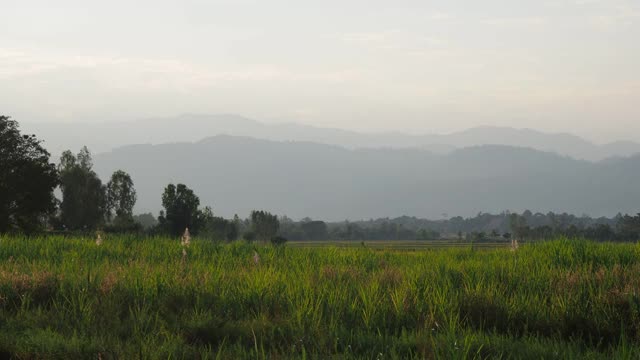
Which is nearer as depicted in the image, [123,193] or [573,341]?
[573,341]

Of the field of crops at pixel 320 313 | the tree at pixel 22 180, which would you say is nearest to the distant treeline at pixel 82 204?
the tree at pixel 22 180

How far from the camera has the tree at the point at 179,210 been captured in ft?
317

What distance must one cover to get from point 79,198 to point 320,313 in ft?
348

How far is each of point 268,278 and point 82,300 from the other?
10.4 ft

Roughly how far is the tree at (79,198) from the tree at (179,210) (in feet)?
51.7

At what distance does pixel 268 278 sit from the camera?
476 inches

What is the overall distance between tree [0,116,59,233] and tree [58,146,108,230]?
39569 millimetres

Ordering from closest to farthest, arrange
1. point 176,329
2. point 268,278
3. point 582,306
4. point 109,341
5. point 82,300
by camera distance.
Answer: point 109,341, point 176,329, point 582,306, point 82,300, point 268,278

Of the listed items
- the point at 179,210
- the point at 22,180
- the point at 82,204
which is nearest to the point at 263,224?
the point at 82,204

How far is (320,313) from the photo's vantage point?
9.32 meters

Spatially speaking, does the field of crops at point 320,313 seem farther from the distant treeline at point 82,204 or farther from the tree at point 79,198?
the tree at point 79,198

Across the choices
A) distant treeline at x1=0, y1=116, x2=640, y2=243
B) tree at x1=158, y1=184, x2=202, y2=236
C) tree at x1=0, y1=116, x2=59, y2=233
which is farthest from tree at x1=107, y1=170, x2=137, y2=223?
tree at x1=0, y1=116, x2=59, y2=233

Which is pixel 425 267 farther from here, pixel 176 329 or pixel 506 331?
pixel 176 329

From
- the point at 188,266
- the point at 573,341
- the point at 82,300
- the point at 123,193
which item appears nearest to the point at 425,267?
the point at 188,266
